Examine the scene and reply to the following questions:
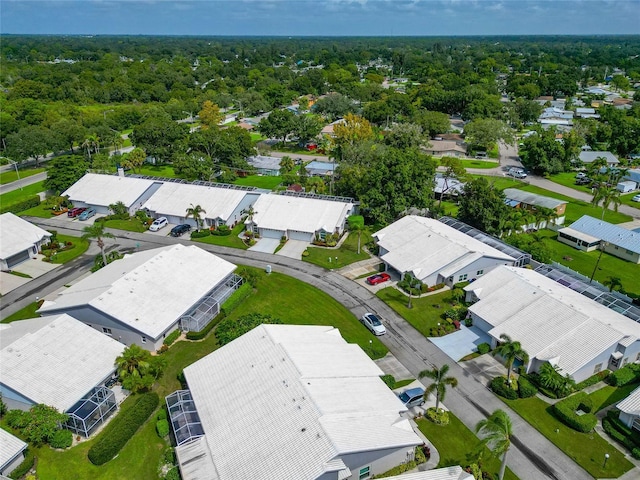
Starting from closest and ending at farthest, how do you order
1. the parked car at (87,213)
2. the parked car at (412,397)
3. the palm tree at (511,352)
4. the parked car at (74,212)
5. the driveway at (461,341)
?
1. the parked car at (412,397)
2. the palm tree at (511,352)
3. the driveway at (461,341)
4. the parked car at (87,213)
5. the parked car at (74,212)

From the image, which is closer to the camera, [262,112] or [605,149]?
[605,149]

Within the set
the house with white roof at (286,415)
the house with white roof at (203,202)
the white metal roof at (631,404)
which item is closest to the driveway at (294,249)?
the house with white roof at (203,202)

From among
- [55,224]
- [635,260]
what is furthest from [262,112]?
[635,260]

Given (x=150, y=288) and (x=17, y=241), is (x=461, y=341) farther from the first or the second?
(x=17, y=241)

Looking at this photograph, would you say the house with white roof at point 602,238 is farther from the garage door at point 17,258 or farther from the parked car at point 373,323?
the garage door at point 17,258

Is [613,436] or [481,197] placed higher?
[481,197]

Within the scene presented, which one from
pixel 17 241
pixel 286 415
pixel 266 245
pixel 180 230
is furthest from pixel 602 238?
pixel 17 241

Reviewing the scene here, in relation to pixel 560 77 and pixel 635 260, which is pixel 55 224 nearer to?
pixel 635 260
